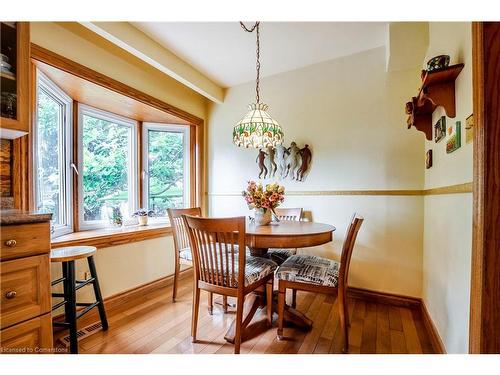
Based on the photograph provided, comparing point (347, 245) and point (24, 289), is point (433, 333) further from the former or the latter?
point (24, 289)

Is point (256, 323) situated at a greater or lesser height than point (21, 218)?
lesser

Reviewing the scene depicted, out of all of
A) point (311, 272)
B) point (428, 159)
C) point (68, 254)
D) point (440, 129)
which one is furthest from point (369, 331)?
point (68, 254)

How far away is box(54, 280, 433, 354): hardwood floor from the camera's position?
159 centimetres

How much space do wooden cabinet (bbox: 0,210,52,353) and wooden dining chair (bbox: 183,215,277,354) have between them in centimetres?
74

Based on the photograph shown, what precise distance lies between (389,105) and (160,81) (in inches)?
93.4

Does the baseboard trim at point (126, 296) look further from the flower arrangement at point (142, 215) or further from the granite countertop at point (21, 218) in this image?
the granite countertop at point (21, 218)

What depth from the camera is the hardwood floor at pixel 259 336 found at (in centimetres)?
159

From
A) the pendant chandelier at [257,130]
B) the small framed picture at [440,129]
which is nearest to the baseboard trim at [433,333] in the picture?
the small framed picture at [440,129]

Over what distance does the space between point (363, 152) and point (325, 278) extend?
138 cm

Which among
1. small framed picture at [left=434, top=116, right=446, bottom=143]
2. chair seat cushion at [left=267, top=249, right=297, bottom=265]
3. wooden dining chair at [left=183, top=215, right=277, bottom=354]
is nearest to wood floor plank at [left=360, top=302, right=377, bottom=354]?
wooden dining chair at [left=183, top=215, right=277, bottom=354]

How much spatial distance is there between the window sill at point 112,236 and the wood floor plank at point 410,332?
2346mm

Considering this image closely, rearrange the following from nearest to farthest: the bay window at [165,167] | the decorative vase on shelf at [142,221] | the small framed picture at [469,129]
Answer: the small framed picture at [469,129]
the decorative vase on shelf at [142,221]
the bay window at [165,167]

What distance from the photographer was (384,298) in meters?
2.28
